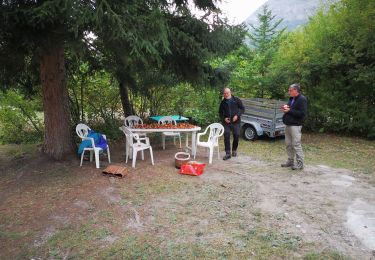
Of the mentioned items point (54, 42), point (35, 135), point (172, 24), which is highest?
point (172, 24)

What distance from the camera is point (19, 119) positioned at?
9.52 meters

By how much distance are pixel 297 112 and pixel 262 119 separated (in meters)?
2.88

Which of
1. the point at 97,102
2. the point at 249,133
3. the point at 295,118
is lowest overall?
the point at 249,133

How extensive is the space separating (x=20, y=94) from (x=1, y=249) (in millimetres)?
6327

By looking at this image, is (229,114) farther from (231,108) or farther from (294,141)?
(294,141)

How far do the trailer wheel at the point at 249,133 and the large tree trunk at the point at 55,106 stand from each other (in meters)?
4.89

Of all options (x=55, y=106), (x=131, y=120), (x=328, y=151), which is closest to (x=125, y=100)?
(x=131, y=120)

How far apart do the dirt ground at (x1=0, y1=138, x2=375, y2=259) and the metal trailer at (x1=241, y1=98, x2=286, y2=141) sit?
8.04ft

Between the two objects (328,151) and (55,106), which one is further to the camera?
(328,151)

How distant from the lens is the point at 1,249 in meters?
3.39

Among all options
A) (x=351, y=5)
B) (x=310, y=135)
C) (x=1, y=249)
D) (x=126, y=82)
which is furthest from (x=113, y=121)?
(x=351, y=5)

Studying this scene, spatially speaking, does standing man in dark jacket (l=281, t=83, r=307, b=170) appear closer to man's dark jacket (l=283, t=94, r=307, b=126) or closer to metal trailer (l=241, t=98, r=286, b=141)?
man's dark jacket (l=283, t=94, r=307, b=126)

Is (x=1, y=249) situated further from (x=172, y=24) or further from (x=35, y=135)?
(x=35, y=135)

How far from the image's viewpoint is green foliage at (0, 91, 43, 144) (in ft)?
29.9
